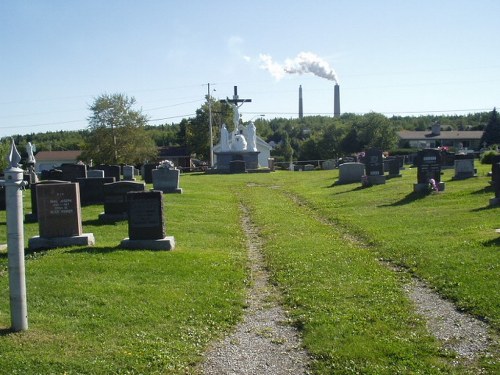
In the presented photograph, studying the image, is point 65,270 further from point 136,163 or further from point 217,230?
point 136,163

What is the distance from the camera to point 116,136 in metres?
58.8

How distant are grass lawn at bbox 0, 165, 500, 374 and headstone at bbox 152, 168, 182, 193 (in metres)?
8.27

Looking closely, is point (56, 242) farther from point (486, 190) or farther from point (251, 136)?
point (251, 136)

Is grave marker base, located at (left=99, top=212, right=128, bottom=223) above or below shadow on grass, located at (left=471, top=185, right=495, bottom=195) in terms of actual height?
below

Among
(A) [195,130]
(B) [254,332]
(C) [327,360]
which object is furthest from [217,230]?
(A) [195,130]

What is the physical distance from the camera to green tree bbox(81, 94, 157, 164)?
58469mm

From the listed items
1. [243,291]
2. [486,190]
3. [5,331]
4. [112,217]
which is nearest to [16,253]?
[5,331]

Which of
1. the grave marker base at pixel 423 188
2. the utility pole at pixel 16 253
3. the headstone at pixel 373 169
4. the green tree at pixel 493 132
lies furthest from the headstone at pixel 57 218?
the green tree at pixel 493 132

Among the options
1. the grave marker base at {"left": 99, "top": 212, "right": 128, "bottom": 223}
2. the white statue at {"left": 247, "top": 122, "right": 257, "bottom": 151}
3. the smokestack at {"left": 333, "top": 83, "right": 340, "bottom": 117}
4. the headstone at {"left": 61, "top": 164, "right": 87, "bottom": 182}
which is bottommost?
the grave marker base at {"left": 99, "top": 212, "right": 128, "bottom": 223}

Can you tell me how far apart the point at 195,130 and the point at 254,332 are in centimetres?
7161

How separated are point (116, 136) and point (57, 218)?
1860 inches

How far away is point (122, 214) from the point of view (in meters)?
17.0

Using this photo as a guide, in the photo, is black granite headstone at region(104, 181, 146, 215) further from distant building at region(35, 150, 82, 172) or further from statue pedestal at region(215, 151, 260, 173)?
distant building at region(35, 150, 82, 172)

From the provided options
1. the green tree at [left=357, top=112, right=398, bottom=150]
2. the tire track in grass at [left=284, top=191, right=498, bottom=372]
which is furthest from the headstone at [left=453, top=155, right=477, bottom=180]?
the green tree at [left=357, top=112, right=398, bottom=150]
